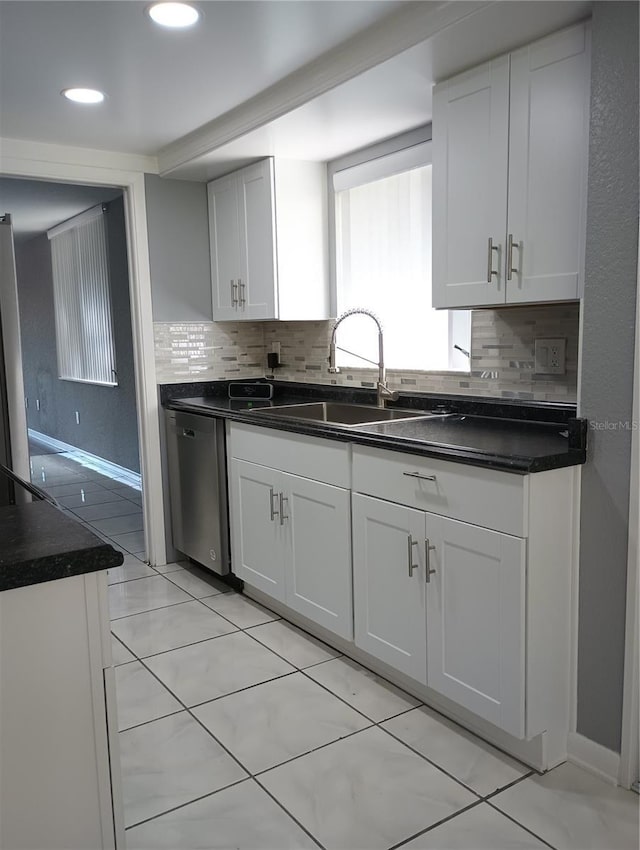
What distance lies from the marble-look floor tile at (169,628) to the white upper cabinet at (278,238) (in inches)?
57.6

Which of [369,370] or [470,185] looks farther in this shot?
[369,370]

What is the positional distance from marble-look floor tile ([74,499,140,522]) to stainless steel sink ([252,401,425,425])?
204 centimetres

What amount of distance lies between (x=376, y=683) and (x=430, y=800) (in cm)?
65

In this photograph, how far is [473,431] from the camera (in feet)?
8.10

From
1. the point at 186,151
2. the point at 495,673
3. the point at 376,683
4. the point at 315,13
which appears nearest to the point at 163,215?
the point at 186,151

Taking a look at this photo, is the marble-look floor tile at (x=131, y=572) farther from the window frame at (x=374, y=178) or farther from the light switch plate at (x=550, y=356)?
the light switch plate at (x=550, y=356)

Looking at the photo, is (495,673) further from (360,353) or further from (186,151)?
(186,151)

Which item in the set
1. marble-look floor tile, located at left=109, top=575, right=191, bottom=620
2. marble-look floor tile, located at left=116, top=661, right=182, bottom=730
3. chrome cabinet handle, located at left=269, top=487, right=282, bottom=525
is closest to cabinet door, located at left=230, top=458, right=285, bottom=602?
chrome cabinet handle, located at left=269, top=487, right=282, bottom=525

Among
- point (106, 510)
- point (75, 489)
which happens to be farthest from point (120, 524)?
point (75, 489)

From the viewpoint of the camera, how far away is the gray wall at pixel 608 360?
1813 mm

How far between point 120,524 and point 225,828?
3.15 meters

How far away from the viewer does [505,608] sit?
2.00 m

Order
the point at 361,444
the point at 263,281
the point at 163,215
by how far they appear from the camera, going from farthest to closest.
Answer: the point at 163,215 < the point at 263,281 < the point at 361,444

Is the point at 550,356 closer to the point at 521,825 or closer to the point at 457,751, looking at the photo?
the point at 457,751
